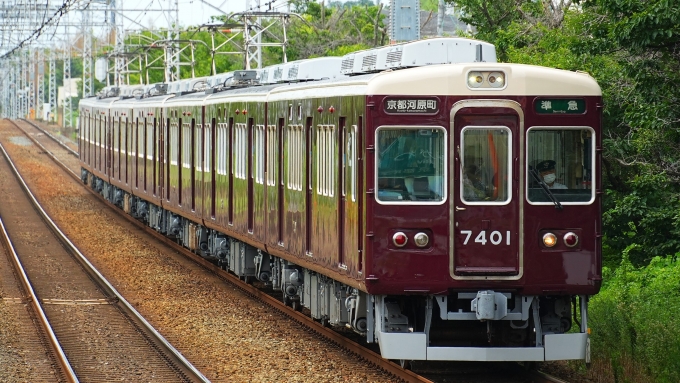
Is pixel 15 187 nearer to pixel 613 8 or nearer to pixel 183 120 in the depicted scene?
pixel 183 120

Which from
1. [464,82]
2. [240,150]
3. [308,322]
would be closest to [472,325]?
[464,82]

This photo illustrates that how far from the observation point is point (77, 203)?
33500 millimetres

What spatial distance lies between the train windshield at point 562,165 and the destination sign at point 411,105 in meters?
0.84

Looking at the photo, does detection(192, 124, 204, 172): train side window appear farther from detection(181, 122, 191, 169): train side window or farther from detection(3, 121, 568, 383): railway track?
detection(3, 121, 568, 383): railway track

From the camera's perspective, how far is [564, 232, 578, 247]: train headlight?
33.2 feet

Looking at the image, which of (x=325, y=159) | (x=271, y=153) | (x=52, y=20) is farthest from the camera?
(x=52, y=20)

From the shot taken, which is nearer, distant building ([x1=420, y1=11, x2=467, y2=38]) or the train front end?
the train front end

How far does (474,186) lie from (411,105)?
83 cm

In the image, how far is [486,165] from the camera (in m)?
10.1

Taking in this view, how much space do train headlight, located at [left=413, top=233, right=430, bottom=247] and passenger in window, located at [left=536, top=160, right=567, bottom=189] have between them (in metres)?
1.07

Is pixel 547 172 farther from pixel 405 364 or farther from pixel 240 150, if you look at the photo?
pixel 240 150

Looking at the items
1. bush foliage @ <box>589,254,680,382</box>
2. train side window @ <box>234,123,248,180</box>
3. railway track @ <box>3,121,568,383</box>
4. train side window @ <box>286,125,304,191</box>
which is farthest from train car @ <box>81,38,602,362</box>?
train side window @ <box>234,123,248,180</box>

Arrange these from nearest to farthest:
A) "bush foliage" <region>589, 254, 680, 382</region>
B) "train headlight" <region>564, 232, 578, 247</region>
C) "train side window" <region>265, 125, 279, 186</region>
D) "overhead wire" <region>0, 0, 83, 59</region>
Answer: "train headlight" <region>564, 232, 578, 247</region>, "bush foliage" <region>589, 254, 680, 382</region>, "train side window" <region>265, 125, 279, 186</region>, "overhead wire" <region>0, 0, 83, 59</region>

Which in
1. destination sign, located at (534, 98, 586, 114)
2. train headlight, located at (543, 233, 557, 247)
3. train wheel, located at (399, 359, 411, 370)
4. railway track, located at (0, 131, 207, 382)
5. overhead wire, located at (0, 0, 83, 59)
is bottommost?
railway track, located at (0, 131, 207, 382)
